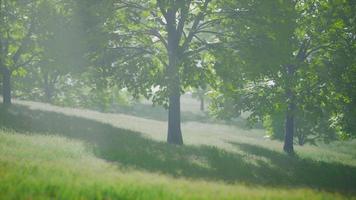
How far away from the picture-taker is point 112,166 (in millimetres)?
14984

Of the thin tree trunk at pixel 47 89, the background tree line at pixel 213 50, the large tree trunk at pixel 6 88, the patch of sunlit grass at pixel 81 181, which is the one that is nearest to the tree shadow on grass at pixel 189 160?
the patch of sunlit grass at pixel 81 181

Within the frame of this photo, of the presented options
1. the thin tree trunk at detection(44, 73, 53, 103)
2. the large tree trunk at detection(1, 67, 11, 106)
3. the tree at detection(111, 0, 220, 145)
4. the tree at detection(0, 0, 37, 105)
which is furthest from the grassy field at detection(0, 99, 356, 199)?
the thin tree trunk at detection(44, 73, 53, 103)

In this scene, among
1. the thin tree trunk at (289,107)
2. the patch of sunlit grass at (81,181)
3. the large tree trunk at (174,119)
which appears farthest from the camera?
the thin tree trunk at (289,107)

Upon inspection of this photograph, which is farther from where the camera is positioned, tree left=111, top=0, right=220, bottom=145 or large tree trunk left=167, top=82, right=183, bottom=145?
large tree trunk left=167, top=82, right=183, bottom=145

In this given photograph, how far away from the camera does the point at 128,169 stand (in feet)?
49.3

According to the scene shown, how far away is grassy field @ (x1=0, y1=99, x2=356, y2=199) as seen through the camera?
10836 mm

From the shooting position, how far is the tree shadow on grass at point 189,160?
672 inches

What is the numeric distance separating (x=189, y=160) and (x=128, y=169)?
172 inches

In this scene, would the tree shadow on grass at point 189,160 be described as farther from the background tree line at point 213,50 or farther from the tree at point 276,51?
the tree at point 276,51

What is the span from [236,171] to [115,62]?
9620 mm

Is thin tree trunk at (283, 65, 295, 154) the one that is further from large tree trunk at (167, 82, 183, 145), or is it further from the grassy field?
large tree trunk at (167, 82, 183, 145)

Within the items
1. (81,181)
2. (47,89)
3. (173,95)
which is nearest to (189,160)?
(173,95)

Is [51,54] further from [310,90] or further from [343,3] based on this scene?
[343,3]

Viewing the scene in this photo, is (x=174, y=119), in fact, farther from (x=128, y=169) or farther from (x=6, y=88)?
(x=6, y=88)
